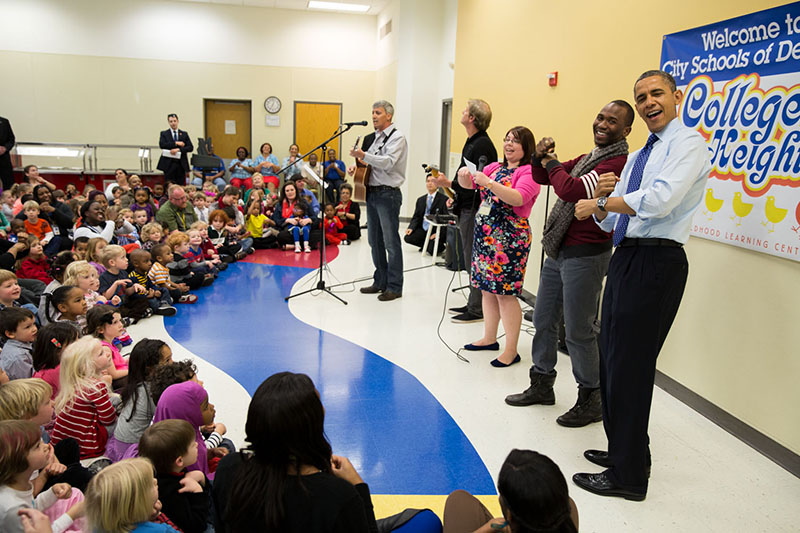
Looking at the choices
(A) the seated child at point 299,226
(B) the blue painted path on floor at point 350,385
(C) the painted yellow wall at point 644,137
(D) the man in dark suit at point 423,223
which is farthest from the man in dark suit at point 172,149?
(C) the painted yellow wall at point 644,137

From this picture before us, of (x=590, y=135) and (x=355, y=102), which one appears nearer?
(x=590, y=135)

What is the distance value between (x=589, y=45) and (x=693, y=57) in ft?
4.53

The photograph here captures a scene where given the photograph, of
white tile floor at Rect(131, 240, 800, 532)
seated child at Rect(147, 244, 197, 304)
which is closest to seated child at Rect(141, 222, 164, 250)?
seated child at Rect(147, 244, 197, 304)

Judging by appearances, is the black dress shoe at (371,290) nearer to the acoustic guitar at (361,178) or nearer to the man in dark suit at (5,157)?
the acoustic guitar at (361,178)

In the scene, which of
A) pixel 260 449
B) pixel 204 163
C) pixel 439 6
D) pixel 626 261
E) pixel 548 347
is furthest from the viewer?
pixel 204 163

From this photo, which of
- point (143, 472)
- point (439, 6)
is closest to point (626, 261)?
point (143, 472)

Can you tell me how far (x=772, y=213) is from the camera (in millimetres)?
2992

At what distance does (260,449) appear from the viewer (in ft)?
4.33

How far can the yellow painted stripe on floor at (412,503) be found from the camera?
2424mm

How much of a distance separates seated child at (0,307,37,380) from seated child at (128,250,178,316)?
186 centimetres

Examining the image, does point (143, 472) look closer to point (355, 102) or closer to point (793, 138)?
point (793, 138)

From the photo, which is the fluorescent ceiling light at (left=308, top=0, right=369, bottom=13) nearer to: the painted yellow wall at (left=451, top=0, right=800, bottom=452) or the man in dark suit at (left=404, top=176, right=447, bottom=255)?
the man in dark suit at (left=404, top=176, right=447, bottom=255)

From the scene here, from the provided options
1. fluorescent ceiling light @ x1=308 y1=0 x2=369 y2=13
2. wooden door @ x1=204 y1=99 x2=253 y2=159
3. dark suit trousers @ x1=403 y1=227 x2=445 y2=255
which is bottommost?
dark suit trousers @ x1=403 y1=227 x2=445 y2=255

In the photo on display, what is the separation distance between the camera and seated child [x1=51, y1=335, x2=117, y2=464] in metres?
2.50
